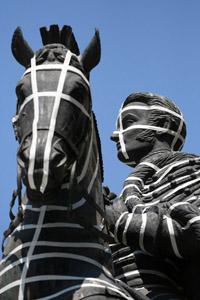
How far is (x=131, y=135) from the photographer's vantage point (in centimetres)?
716

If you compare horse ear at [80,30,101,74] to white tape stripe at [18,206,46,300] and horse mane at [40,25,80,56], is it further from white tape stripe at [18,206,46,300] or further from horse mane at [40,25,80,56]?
white tape stripe at [18,206,46,300]

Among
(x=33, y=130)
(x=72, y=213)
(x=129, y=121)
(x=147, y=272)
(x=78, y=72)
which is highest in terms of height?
(x=78, y=72)

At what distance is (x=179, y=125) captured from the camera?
287 inches

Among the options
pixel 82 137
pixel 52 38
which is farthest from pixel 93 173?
pixel 52 38

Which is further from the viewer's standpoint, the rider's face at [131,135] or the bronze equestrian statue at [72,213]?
the rider's face at [131,135]

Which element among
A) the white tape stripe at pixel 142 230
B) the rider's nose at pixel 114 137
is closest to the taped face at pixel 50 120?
the white tape stripe at pixel 142 230

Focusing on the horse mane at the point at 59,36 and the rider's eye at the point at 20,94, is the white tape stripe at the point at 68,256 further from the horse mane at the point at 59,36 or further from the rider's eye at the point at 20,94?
the horse mane at the point at 59,36

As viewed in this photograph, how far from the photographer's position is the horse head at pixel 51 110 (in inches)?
174

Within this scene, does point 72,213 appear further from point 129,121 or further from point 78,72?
point 129,121

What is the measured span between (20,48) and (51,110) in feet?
3.21

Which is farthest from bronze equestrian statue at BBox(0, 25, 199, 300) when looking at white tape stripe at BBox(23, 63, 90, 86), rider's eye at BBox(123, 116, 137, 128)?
rider's eye at BBox(123, 116, 137, 128)

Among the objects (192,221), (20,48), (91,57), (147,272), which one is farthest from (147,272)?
(20,48)

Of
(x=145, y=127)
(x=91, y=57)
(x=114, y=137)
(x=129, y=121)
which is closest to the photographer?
(x=91, y=57)

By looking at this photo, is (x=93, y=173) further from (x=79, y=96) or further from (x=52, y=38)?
(x=52, y=38)
